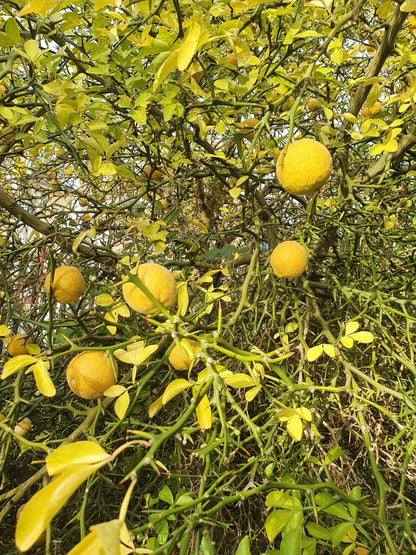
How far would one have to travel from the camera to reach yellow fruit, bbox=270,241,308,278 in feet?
3.22

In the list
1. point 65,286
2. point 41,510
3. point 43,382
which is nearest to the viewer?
point 41,510

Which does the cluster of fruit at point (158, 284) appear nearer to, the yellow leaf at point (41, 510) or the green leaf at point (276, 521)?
the green leaf at point (276, 521)

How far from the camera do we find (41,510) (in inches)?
12.3

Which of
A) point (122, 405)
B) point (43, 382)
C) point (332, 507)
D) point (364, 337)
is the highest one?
point (43, 382)

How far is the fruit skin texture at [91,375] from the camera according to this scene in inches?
31.7

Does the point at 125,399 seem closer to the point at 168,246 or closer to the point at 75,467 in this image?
the point at 75,467

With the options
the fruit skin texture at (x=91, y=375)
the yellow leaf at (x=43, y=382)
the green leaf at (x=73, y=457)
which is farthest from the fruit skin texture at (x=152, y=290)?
the green leaf at (x=73, y=457)

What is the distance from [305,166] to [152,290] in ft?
1.33

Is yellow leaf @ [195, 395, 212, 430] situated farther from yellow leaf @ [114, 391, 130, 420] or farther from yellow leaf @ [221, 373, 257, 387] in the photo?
yellow leaf @ [114, 391, 130, 420]

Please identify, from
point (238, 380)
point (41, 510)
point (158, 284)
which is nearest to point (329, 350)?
point (238, 380)

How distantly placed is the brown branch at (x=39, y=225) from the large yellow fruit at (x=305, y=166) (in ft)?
2.22

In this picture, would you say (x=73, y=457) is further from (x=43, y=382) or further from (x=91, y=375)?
(x=91, y=375)

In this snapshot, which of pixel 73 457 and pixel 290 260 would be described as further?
pixel 290 260

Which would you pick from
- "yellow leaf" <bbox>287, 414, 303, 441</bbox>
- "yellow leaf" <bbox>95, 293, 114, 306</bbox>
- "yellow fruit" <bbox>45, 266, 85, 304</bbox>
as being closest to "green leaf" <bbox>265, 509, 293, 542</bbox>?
"yellow leaf" <bbox>287, 414, 303, 441</bbox>
